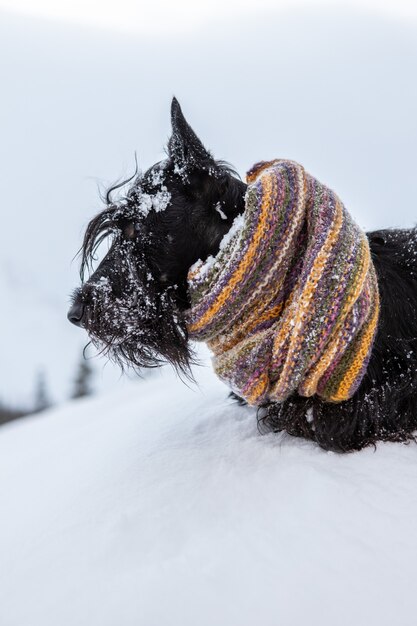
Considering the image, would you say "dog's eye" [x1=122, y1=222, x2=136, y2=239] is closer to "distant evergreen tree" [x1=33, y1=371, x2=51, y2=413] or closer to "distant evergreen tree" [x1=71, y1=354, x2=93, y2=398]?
"distant evergreen tree" [x1=71, y1=354, x2=93, y2=398]

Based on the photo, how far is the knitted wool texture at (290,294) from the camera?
1490 mm

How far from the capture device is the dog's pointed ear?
5.24ft

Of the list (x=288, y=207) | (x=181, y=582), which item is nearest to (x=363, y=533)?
(x=181, y=582)

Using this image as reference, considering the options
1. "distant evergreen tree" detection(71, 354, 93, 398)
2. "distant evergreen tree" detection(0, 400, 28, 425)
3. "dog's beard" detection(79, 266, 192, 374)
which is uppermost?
"dog's beard" detection(79, 266, 192, 374)

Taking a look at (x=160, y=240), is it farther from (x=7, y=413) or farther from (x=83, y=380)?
(x=83, y=380)

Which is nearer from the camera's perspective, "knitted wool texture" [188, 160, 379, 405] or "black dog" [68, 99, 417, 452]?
"knitted wool texture" [188, 160, 379, 405]

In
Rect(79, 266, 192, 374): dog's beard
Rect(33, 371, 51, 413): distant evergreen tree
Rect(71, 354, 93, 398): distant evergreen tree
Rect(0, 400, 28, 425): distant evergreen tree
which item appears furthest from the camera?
Rect(33, 371, 51, 413): distant evergreen tree

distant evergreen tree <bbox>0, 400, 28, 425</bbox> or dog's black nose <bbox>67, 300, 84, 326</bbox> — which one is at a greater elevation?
dog's black nose <bbox>67, 300, 84, 326</bbox>

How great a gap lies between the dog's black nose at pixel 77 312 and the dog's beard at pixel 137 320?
24mm

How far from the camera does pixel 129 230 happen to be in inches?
67.0

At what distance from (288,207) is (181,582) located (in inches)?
43.0

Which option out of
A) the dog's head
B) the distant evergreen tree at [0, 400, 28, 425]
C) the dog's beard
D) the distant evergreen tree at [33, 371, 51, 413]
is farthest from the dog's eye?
the distant evergreen tree at [33, 371, 51, 413]

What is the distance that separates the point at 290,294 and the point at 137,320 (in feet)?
1.81

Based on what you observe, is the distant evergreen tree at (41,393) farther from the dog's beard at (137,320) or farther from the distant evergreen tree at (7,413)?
the dog's beard at (137,320)
